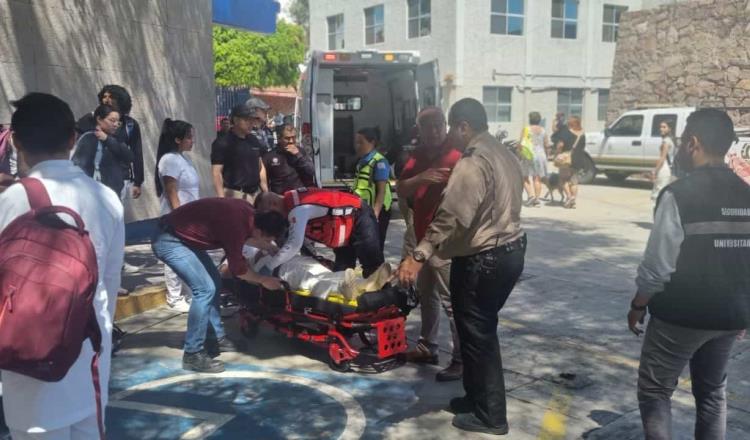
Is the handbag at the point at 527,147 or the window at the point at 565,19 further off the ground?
the window at the point at 565,19

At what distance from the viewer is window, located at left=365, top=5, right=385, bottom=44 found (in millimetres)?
28703

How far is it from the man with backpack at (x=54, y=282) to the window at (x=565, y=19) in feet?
89.3

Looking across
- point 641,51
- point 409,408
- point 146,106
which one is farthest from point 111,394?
point 641,51

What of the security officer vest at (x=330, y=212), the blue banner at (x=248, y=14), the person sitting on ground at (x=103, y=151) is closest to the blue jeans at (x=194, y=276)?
the security officer vest at (x=330, y=212)

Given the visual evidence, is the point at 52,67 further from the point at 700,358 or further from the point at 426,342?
the point at 700,358

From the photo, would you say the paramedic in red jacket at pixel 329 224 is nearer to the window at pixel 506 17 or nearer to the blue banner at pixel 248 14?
the blue banner at pixel 248 14

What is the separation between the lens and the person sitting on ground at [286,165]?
7.24m

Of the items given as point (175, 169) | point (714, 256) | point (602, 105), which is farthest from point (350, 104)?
point (602, 105)

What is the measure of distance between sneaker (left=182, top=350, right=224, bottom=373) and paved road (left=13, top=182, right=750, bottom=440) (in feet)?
0.22

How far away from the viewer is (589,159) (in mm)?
17328

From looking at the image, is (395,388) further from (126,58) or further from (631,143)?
(631,143)

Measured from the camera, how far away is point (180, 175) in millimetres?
5910

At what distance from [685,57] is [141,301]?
17293 millimetres

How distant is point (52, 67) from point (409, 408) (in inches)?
233
